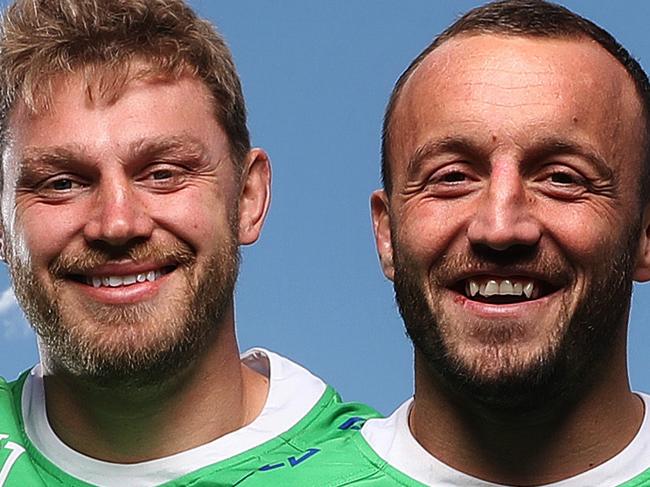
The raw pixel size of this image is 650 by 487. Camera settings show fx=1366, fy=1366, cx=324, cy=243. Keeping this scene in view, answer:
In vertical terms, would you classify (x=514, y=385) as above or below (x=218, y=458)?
above

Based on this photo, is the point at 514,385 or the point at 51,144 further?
the point at 51,144

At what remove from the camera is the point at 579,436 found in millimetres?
3197

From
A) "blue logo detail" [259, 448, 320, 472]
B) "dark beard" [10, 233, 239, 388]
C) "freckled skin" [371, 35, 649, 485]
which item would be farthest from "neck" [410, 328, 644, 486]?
"dark beard" [10, 233, 239, 388]

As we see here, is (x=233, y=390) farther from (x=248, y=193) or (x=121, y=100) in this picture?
(x=121, y=100)

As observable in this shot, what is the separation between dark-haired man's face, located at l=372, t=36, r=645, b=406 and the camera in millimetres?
3041

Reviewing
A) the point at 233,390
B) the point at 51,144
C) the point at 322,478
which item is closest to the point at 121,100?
the point at 51,144

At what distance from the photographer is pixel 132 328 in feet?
13.0

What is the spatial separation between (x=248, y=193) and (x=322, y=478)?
1.33 m

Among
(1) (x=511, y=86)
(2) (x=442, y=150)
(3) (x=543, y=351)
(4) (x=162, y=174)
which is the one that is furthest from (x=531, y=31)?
(4) (x=162, y=174)

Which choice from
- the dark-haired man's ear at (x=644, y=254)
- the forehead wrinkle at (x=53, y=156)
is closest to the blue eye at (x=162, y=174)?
the forehead wrinkle at (x=53, y=156)

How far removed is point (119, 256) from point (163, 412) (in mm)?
515

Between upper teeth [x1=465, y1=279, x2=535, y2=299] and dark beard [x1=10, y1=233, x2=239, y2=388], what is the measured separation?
1172mm

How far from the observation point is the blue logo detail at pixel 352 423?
159 inches

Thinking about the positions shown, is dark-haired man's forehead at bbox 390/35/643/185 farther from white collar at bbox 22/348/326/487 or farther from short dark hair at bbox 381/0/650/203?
white collar at bbox 22/348/326/487
